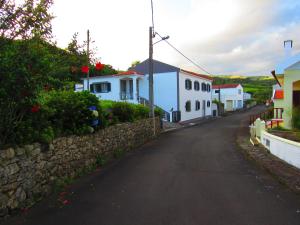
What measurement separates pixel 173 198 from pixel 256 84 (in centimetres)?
10621

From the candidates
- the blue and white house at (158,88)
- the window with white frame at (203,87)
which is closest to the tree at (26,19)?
the blue and white house at (158,88)

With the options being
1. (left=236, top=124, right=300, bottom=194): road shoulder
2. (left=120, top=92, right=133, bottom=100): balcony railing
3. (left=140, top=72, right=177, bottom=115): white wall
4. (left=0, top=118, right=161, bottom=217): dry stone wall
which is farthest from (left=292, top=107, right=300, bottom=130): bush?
(left=120, top=92, right=133, bottom=100): balcony railing

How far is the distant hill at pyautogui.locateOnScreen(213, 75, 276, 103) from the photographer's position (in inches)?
3211

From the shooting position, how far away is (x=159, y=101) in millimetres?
32688

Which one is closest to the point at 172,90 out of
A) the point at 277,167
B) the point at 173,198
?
the point at 277,167

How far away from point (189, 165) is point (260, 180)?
9.25ft

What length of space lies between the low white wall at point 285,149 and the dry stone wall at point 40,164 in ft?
22.1

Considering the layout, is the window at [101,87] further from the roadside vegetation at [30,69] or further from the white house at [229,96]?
the white house at [229,96]

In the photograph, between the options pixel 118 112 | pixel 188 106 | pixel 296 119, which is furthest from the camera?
pixel 188 106

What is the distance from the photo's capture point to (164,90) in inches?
1262

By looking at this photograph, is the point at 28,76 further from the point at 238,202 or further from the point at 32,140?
the point at 238,202

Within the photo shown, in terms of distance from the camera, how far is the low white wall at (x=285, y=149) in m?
9.68

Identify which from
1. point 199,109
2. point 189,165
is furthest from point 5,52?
point 199,109

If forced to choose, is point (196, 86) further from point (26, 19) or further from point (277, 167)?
point (26, 19)
